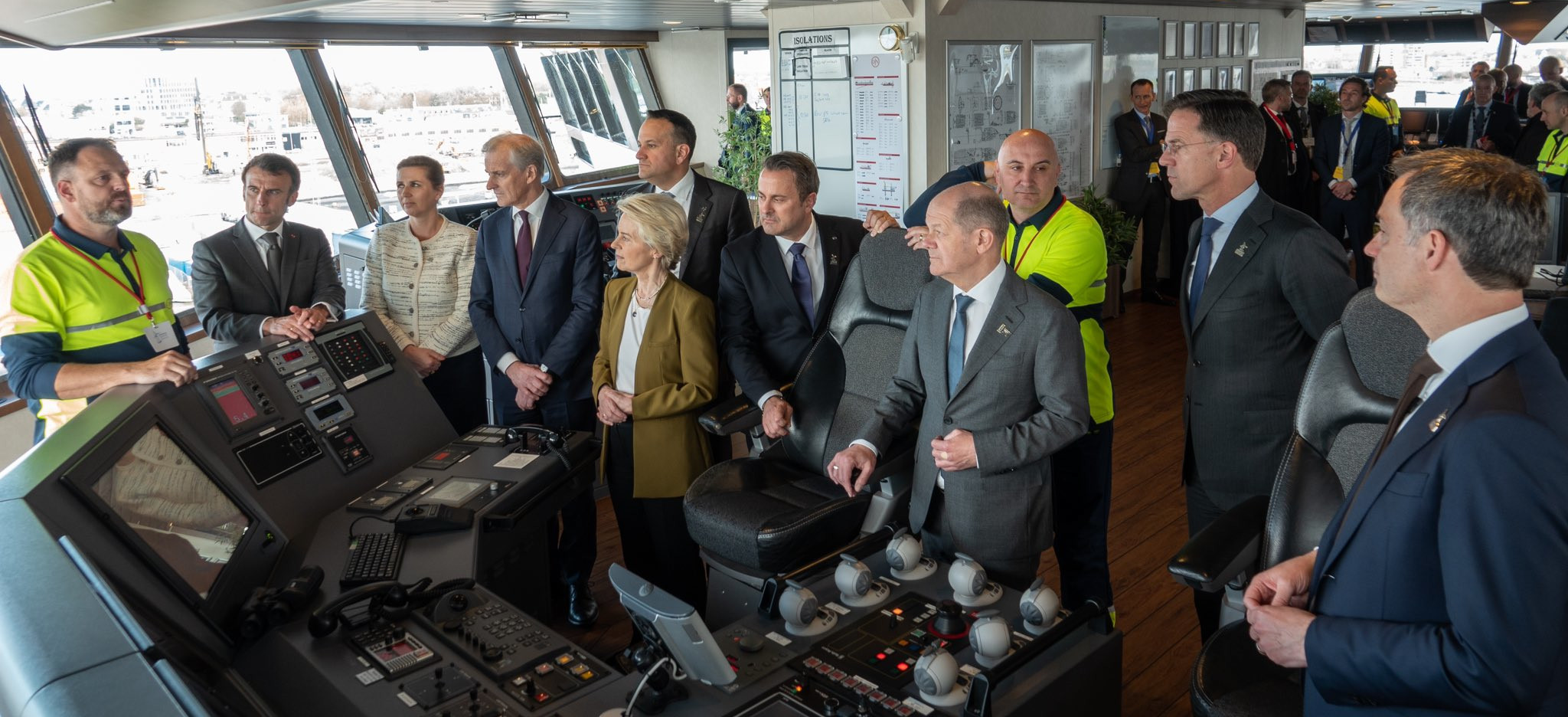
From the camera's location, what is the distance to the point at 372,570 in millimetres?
2348

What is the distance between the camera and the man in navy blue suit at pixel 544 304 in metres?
3.50

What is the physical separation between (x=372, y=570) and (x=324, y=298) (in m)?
1.56

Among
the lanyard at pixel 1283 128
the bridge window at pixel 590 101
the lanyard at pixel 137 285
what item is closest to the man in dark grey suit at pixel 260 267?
the lanyard at pixel 137 285

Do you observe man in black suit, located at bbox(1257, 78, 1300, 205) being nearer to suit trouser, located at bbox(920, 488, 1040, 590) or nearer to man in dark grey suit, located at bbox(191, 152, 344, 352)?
suit trouser, located at bbox(920, 488, 1040, 590)

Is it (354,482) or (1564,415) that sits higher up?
(1564,415)

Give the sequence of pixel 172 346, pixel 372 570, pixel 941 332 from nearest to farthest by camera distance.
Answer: pixel 372 570 < pixel 941 332 < pixel 172 346

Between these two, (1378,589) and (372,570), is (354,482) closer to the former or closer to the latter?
(372,570)

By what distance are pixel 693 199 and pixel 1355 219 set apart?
20.9 feet

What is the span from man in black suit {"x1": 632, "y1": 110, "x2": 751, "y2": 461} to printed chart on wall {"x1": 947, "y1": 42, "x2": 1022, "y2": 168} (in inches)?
107

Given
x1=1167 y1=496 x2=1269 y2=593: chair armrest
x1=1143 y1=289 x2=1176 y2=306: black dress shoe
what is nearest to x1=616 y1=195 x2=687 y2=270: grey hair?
x1=1167 y1=496 x2=1269 y2=593: chair armrest

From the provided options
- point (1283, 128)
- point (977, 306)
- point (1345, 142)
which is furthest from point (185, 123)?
Result: point (1345, 142)

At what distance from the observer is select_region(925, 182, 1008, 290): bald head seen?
2389 mm

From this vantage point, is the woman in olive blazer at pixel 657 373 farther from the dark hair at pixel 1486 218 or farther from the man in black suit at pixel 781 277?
the dark hair at pixel 1486 218

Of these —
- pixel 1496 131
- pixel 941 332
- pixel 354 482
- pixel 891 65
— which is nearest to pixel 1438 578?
pixel 941 332
